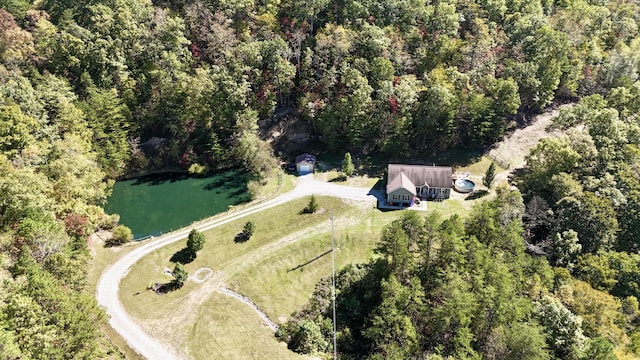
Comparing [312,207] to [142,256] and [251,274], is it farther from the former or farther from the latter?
[142,256]

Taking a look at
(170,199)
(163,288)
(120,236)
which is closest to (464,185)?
(170,199)

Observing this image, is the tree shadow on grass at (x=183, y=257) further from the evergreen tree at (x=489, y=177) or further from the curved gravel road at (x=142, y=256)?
the evergreen tree at (x=489, y=177)

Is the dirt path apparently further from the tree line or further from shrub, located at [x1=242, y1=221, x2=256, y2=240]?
shrub, located at [x1=242, y1=221, x2=256, y2=240]

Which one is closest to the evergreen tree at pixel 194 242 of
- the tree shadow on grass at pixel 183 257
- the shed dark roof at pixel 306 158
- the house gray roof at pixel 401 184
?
the tree shadow on grass at pixel 183 257

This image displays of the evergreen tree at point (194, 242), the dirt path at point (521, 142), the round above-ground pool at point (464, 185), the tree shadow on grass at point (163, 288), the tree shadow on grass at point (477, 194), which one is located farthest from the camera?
the dirt path at point (521, 142)

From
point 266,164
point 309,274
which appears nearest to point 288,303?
point 309,274

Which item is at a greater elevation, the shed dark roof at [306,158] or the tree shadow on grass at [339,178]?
the shed dark roof at [306,158]

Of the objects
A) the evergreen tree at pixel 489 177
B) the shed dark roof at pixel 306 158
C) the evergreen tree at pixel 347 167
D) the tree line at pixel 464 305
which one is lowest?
the tree line at pixel 464 305

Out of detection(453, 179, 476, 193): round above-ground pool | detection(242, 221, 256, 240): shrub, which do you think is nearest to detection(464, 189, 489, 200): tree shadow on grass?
detection(453, 179, 476, 193): round above-ground pool

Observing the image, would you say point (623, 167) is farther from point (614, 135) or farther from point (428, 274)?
point (428, 274)
